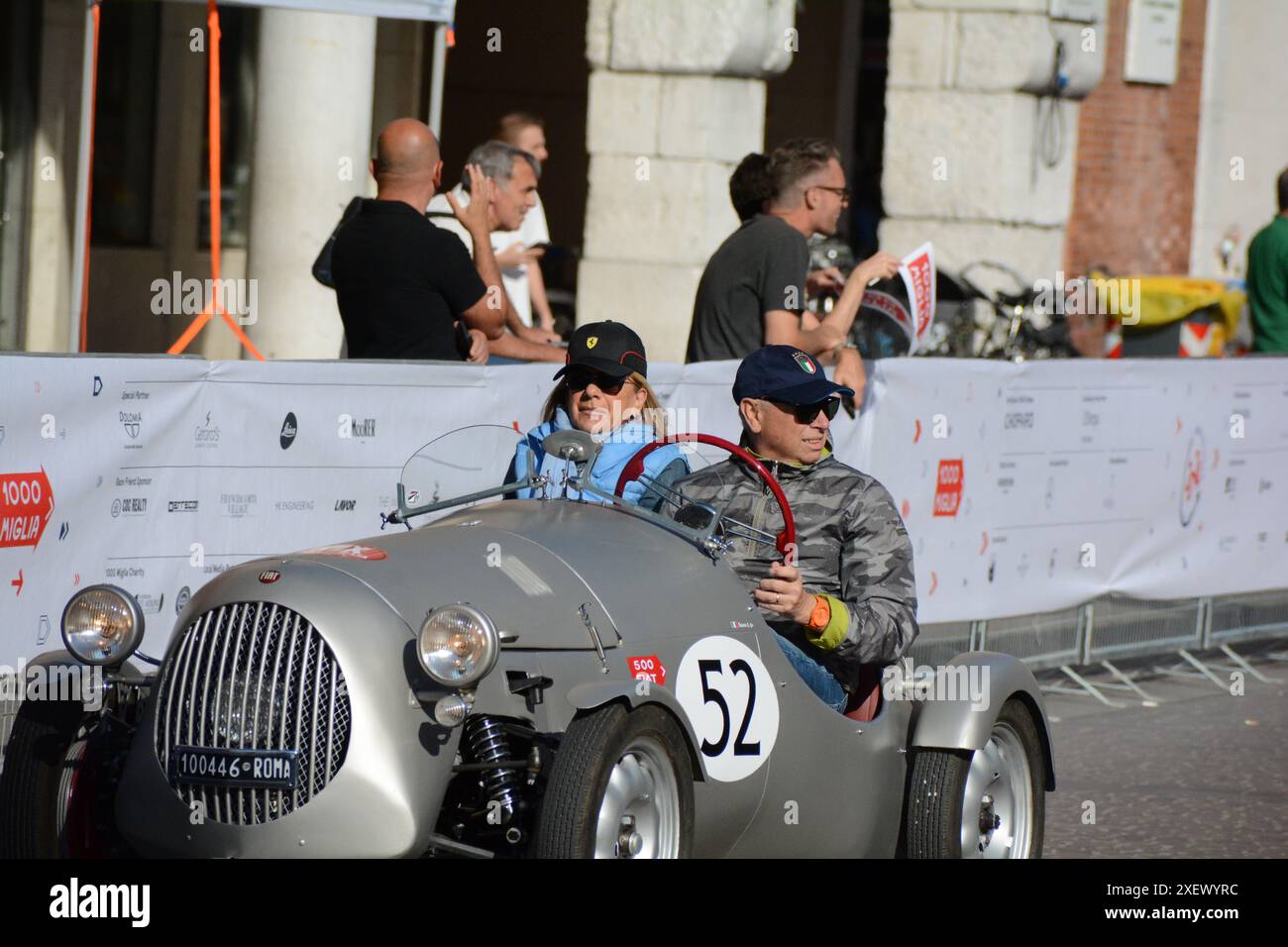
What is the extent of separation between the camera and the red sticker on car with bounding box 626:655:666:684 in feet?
15.6

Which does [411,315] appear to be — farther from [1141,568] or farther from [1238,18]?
[1238,18]

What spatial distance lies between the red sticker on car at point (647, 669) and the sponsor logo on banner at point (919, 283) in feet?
13.0

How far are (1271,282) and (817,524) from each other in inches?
269

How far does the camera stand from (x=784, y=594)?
5148 mm

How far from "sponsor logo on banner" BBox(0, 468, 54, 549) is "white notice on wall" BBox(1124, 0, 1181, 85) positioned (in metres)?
14.2

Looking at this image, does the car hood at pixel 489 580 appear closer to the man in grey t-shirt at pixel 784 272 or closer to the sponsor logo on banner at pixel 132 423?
the sponsor logo on banner at pixel 132 423

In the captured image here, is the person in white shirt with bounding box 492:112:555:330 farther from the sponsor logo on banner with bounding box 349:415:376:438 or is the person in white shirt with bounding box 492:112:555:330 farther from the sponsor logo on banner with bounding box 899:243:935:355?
the sponsor logo on banner with bounding box 349:415:376:438

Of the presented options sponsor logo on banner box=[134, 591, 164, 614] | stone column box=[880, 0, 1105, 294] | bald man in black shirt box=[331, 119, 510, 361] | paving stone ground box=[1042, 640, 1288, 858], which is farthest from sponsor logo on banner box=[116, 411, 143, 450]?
stone column box=[880, 0, 1105, 294]

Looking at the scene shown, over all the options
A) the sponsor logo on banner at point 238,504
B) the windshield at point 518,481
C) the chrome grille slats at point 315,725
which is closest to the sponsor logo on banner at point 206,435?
the sponsor logo on banner at point 238,504

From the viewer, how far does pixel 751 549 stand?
5.45 metres

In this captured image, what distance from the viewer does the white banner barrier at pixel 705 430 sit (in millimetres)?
6359

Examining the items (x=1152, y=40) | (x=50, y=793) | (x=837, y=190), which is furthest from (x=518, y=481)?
(x=1152, y=40)

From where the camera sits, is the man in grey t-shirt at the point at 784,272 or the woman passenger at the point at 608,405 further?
the man in grey t-shirt at the point at 784,272
